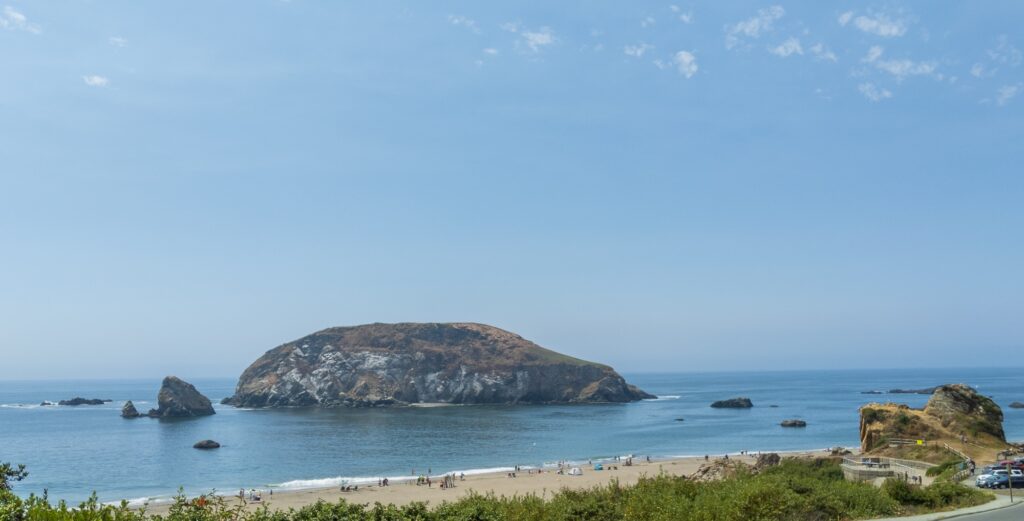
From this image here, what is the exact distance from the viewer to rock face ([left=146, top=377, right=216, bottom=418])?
133500mm

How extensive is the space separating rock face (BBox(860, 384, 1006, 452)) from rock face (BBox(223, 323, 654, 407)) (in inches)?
4496

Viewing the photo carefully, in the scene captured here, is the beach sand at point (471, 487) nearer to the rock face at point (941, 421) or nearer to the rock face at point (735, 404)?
the rock face at point (941, 421)

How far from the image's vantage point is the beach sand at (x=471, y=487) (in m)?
50.4

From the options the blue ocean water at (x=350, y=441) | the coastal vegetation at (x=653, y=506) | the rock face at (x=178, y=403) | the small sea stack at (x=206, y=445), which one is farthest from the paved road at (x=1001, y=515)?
the rock face at (x=178, y=403)

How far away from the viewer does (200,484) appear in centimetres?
6159

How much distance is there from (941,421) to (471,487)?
38.5 meters

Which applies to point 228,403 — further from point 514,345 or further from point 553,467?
point 553,467

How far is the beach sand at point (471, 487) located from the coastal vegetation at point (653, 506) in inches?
1091

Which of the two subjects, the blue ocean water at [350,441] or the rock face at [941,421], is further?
the blue ocean water at [350,441]

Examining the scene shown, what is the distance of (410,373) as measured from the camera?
544 ft

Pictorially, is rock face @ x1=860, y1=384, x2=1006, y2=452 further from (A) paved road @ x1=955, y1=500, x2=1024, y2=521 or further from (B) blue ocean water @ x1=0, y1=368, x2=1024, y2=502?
(A) paved road @ x1=955, y1=500, x2=1024, y2=521

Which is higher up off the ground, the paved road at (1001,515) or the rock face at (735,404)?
the paved road at (1001,515)

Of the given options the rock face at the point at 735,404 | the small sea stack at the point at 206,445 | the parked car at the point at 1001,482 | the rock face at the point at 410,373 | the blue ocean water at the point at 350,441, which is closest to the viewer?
the parked car at the point at 1001,482

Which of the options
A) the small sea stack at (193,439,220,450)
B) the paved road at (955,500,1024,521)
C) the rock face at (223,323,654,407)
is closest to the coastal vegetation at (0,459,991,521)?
the paved road at (955,500,1024,521)
